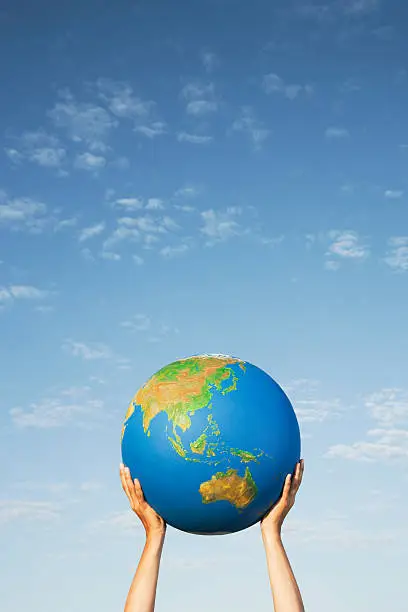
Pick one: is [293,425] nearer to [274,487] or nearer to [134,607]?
[274,487]

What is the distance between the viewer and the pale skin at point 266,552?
7766mm

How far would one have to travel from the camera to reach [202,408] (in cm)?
847

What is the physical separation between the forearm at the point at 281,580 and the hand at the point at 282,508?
0.24 m

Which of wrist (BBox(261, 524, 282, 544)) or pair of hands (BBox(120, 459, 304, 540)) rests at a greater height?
pair of hands (BBox(120, 459, 304, 540))

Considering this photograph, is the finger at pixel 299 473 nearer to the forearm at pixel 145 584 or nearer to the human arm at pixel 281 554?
the human arm at pixel 281 554

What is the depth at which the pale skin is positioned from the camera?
7.77 metres

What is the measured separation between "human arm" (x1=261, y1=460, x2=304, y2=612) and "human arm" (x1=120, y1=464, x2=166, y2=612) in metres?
1.00

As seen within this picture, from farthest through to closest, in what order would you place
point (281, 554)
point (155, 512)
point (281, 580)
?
point (155, 512)
point (281, 554)
point (281, 580)

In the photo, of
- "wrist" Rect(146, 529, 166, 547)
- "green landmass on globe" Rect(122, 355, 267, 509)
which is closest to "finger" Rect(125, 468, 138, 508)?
"wrist" Rect(146, 529, 166, 547)

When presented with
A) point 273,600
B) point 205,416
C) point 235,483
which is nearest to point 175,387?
point 205,416

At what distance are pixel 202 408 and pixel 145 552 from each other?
55.7 inches

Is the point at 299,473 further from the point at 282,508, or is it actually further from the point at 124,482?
the point at 124,482

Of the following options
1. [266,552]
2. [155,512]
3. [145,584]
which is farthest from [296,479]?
[145,584]

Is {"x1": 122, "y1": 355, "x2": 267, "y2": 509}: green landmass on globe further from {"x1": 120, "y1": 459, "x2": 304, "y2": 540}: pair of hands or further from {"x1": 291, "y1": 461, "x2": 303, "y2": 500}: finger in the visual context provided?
{"x1": 291, "y1": 461, "x2": 303, "y2": 500}: finger
